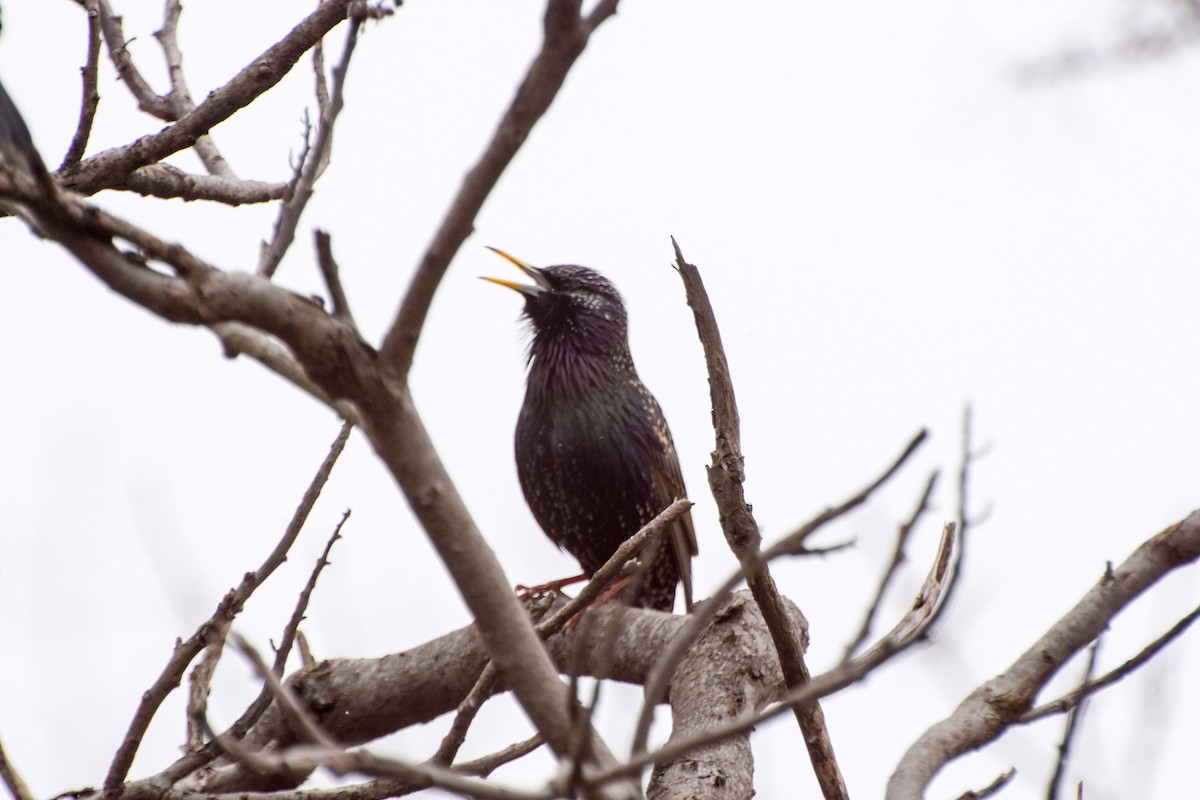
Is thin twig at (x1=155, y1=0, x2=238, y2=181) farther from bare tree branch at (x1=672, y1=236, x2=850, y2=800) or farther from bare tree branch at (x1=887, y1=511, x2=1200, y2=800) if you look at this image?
bare tree branch at (x1=887, y1=511, x2=1200, y2=800)

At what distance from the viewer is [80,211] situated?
1.29 m

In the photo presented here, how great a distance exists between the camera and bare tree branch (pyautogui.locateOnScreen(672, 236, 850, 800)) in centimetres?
217

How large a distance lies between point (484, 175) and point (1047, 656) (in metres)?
1.33

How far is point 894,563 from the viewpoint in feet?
4.54

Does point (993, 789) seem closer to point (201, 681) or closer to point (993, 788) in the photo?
point (993, 788)

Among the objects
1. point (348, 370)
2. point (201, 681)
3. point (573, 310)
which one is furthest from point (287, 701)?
point (573, 310)

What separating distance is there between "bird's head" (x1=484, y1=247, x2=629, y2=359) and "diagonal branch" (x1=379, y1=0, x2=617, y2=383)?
153 inches

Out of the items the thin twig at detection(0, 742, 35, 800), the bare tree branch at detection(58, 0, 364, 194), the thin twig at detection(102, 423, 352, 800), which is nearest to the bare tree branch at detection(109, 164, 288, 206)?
the bare tree branch at detection(58, 0, 364, 194)

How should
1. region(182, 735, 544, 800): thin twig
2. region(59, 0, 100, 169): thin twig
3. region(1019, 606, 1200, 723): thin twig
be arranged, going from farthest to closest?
region(59, 0, 100, 169): thin twig → region(182, 735, 544, 800): thin twig → region(1019, 606, 1200, 723): thin twig

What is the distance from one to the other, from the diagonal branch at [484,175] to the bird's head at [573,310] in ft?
12.7

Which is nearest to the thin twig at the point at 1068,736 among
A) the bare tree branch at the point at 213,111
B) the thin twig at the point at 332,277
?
the thin twig at the point at 332,277

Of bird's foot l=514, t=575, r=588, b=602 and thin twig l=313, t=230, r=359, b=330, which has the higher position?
bird's foot l=514, t=575, r=588, b=602

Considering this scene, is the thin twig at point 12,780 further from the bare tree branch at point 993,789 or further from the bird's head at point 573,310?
the bird's head at point 573,310

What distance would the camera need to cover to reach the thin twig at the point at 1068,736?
1571mm
